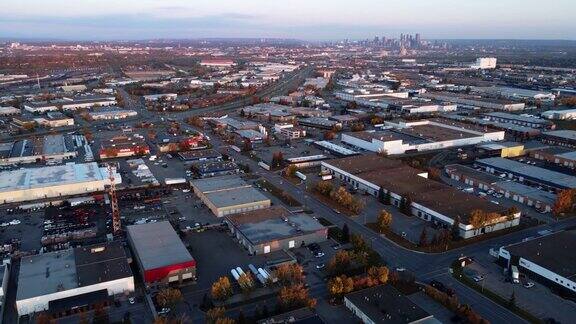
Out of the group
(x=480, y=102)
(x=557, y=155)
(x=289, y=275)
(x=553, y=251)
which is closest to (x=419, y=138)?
(x=557, y=155)

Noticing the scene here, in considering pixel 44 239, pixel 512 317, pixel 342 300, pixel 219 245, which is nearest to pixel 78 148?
pixel 44 239

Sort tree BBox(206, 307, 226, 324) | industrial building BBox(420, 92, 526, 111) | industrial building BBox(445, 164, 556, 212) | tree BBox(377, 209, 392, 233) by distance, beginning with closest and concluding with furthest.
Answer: tree BBox(206, 307, 226, 324)
tree BBox(377, 209, 392, 233)
industrial building BBox(445, 164, 556, 212)
industrial building BBox(420, 92, 526, 111)

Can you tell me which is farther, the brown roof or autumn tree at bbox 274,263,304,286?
the brown roof

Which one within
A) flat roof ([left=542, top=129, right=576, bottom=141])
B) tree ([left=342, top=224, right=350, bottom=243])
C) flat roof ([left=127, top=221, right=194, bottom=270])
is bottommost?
tree ([left=342, top=224, right=350, bottom=243])

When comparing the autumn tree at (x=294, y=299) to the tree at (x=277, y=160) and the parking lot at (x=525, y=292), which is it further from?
the tree at (x=277, y=160)

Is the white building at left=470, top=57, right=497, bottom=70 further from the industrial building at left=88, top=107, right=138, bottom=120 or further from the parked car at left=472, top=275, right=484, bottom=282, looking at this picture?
the parked car at left=472, top=275, right=484, bottom=282

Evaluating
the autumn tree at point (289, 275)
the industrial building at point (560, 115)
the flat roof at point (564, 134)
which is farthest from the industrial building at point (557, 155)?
the autumn tree at point (289, 275)

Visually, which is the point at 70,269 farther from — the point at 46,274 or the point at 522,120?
the point at 522,120

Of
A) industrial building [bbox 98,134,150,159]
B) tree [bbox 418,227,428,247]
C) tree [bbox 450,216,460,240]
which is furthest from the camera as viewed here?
industrial building [bbox 98,134,150,159]

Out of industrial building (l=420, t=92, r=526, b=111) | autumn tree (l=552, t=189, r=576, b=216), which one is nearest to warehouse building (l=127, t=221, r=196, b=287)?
autumn tree (l=552, t=189, r=576, b=216)
